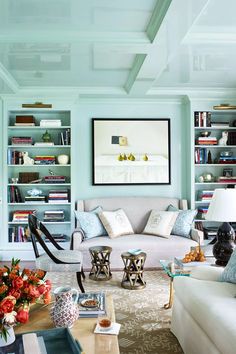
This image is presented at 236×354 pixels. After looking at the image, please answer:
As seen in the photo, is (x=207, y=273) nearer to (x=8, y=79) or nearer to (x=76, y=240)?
(x=76, y=240)

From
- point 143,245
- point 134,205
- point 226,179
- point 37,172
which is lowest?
point 143,245

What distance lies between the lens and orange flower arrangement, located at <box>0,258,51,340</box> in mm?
1746

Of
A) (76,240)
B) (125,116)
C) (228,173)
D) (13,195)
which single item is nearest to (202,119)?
(228,173)

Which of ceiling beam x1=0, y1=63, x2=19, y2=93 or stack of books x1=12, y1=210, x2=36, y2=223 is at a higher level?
ceiling beam x1=0, y1=63, x2=19, y2=93

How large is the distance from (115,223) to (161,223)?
2.21 feet

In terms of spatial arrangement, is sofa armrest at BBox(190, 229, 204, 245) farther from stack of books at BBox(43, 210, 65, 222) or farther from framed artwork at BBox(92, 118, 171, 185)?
stack of books at BBox(43, 210, 65, 222)

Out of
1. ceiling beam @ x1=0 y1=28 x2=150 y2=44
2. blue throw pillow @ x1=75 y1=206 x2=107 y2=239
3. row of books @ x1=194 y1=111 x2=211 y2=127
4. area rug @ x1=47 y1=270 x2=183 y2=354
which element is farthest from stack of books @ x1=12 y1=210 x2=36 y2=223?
row of books @ x1=194 y1=111 x2=211 y2=127

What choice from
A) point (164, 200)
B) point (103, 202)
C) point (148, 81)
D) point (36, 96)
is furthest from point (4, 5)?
point (164, 200)

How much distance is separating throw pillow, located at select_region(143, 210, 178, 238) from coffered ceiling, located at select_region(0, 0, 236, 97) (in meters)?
1.88

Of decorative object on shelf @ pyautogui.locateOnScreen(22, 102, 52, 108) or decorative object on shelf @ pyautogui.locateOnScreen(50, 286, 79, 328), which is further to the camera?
decorative object on shelf @ pyautogui.locateOnScreen(22, 102, 52, 108)

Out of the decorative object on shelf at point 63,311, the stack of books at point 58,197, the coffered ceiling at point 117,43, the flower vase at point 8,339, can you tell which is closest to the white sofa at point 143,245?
the stack of books at point 58,197

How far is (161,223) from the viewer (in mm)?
5180

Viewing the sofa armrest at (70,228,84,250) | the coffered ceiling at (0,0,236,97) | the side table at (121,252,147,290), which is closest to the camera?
the coffered ceiling at (0,0,236,97)

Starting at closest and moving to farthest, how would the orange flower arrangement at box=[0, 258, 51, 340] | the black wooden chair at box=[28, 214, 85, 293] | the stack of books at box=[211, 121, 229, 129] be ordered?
the orange flower arrangement at box=[0, 258, 51, 340] → the black wooden chair at box=[28, 214, 85, 293] → the stack of books at box=[211, 121, 229, 129]
